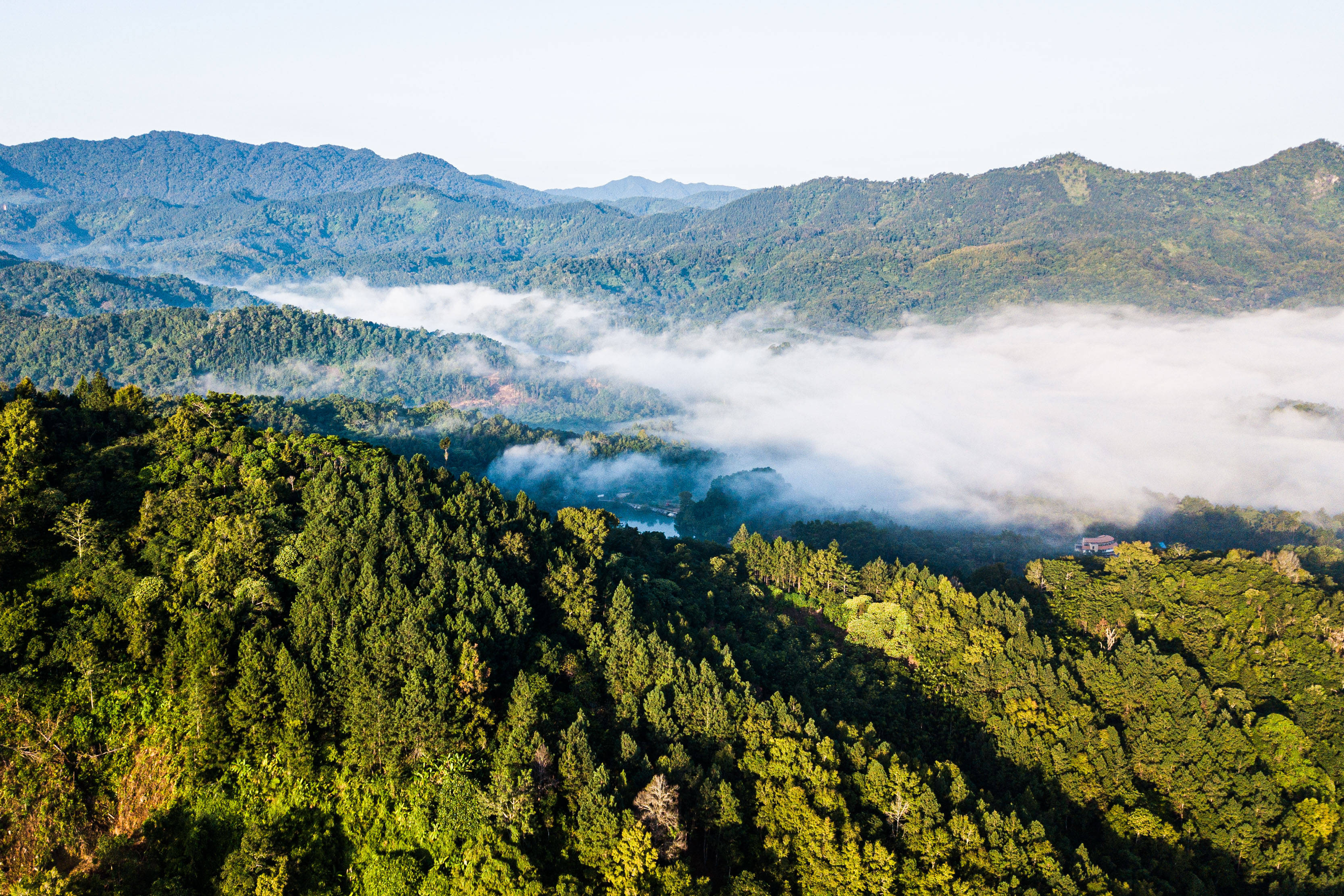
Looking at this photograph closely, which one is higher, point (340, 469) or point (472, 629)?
point (340, 469)

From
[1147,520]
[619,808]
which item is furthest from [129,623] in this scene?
[1147,520]

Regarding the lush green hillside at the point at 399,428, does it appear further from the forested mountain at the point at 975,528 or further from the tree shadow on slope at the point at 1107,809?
the tree shadow on slope at the point at 1107,809

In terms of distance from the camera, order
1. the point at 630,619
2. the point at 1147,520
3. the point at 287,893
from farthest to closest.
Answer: the point at 1147,520, the point at 630,619, the point at 287,893

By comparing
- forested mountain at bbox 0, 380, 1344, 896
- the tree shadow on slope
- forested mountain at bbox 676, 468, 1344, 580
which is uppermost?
forested mountain at bbox 0, 380, 1344, 896

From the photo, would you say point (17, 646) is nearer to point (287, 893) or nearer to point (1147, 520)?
point (287, 893)

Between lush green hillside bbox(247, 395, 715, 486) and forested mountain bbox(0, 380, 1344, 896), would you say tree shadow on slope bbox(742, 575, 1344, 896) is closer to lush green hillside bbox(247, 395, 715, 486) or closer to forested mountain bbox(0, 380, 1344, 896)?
forested mountain bbox(0, 380, 1344, 896)

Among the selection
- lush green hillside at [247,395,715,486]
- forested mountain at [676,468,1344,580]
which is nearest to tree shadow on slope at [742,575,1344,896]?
forested mountain at [676,468,1344,580]

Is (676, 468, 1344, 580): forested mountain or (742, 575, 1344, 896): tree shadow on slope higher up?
(742, 575, 1344, 896): tree shadow on slope

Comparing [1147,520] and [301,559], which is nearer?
[301,559]

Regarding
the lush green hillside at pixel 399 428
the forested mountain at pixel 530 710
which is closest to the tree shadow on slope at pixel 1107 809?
the forested mountain at pixel 530 710

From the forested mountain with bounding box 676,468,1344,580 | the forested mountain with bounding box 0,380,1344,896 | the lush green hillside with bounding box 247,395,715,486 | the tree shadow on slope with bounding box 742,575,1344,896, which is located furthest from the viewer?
the lush green hillside with bounding box 247,395,715,486
